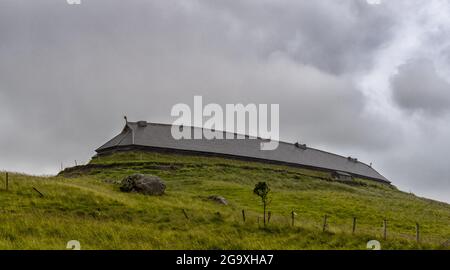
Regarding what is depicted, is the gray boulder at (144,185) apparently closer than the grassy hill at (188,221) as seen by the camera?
No

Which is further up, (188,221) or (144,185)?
(144,185)

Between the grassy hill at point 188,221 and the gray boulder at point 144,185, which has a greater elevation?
the gray boulder at point 144,185

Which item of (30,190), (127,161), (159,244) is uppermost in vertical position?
(127,161)

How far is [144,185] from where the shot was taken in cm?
4359

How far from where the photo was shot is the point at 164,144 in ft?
278

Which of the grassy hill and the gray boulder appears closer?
the grassy hill

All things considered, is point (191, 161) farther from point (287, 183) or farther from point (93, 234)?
point (93, 234)

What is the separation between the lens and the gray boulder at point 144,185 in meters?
43.2

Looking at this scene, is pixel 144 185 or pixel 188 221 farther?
pixel 144 185

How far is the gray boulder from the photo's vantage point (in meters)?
43.2

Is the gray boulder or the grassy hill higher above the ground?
the gray boulder
